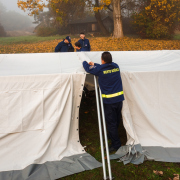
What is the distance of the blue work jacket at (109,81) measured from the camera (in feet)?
13.3

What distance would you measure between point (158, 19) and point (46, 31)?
12992mm

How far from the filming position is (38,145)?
13.3ft

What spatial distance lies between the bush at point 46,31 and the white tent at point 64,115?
22.1m

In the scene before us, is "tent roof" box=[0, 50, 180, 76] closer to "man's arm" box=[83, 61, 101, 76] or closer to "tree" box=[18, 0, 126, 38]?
"man's arm" box=[83, 61, 101, 76]

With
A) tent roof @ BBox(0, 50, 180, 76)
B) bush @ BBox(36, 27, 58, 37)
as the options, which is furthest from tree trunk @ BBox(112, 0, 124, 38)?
tent roof @ BBox(0, 50, 180, 76)

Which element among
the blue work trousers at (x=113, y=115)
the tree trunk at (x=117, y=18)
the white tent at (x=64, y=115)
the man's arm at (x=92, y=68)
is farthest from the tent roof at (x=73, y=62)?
the tree trunk at (x=117, y=18)

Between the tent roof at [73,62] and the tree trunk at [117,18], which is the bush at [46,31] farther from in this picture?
the tent roof at [73,62]

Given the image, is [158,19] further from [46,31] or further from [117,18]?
[46,31]

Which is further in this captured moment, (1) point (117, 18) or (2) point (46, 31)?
(2) point (46, 31)

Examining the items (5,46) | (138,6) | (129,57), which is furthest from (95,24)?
(129,57)

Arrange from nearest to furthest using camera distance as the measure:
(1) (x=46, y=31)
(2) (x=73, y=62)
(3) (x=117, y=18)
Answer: (2) (x=73, y=62) → (3) (x=117, y=18) → (1) (x=46, y=31)

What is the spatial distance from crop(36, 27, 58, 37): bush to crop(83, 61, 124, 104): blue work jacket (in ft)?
75.9

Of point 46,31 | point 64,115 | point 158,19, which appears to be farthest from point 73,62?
point 46,31

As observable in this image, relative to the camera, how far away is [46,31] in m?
26.2
